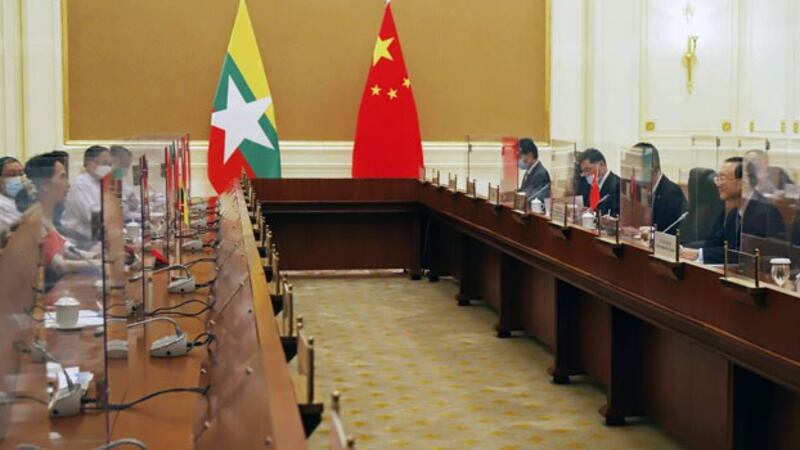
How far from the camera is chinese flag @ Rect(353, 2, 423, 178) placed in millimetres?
10438

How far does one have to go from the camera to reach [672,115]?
11312 millimetres

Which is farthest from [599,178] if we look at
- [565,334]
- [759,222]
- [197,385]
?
[197,385]

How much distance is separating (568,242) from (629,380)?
A: 2.73 feet

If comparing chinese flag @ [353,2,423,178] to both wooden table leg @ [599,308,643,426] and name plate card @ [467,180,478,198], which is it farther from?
wooden table leg @ [599,308,643,426]

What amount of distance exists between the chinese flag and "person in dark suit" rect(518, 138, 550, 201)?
3.23 meters

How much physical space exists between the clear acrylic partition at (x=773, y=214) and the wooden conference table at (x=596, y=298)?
13 cm

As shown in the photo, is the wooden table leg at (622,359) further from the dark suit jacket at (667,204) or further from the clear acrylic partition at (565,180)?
the clear acrylic partition at (565,180)

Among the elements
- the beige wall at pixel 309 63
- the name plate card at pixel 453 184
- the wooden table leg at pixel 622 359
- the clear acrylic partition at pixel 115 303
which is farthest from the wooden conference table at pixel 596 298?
the clear acrylic partition at pixel 115 303

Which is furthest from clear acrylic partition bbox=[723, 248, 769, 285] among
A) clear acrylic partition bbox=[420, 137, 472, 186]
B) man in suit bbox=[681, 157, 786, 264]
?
clear acrylic partition bbox=[420, 137, 472, 186]

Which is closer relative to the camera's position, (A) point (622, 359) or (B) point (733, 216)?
(B) point (733, 216)

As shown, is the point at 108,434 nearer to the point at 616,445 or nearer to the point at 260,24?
the point at 616,445

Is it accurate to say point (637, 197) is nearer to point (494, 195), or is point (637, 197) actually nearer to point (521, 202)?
point (521, 202)

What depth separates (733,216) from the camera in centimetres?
435

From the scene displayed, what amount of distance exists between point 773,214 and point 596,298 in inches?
76.0
